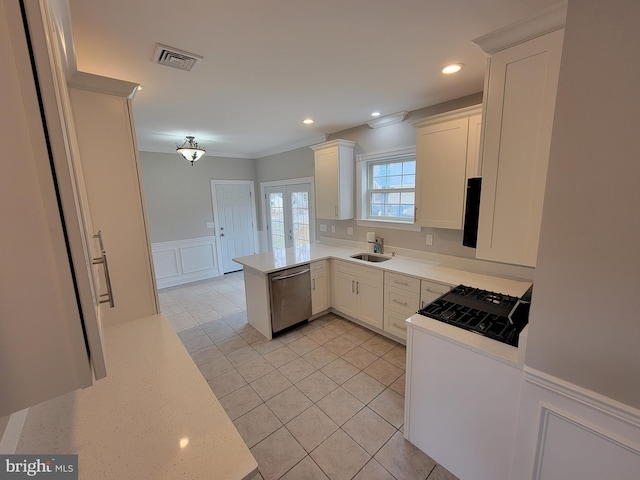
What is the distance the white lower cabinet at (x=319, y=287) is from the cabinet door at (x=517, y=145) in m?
2.14

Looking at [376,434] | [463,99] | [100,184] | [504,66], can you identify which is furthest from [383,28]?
[376,434]

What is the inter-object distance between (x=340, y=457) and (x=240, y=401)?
943 millimetres

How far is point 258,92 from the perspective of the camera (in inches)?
96.7

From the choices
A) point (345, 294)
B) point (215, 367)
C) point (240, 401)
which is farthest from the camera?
point (345, 294)

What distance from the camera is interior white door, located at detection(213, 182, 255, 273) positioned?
5684mm

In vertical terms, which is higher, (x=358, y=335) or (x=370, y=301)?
(x=370, y=301)

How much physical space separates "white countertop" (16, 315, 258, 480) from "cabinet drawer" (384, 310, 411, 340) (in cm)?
212

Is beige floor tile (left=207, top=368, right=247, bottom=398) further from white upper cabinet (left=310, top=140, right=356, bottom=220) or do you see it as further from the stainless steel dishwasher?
white upper cabinet (left=310, top=140, right=356, bottom=220)

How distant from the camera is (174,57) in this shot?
1.81m

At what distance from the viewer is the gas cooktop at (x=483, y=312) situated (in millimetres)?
1467

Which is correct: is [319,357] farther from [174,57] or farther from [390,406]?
[174,57]

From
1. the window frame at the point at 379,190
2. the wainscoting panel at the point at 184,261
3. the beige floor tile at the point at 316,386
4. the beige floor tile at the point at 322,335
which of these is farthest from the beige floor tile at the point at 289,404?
the wainscoting panel at the point at 184,261

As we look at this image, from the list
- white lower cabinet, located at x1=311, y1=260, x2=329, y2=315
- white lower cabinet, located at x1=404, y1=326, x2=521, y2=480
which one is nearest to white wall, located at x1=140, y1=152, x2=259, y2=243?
white lower cabinet, located at x1=311, y1=260, x2=329, y2=315

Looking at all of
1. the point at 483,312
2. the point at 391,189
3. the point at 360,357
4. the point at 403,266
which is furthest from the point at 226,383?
the point at 391,189
